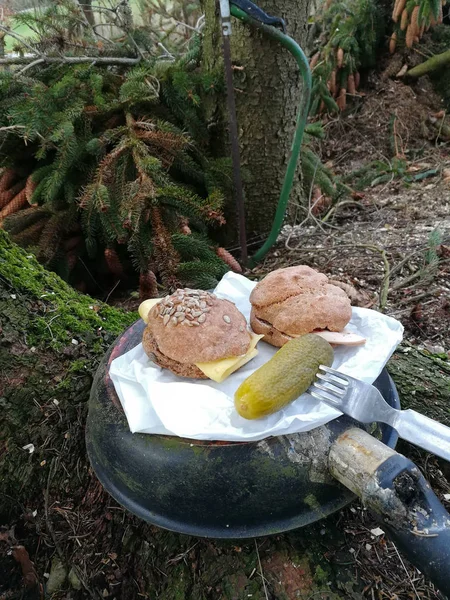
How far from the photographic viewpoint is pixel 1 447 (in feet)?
5.27

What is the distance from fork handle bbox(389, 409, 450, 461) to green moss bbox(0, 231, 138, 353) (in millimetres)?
1138

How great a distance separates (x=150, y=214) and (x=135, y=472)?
1.42m

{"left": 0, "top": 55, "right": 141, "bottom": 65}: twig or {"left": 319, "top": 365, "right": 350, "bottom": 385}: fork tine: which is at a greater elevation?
{"left": 0, "top": 55, "right": 141, "bottom": 65}: twig

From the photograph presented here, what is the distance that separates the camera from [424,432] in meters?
1.15

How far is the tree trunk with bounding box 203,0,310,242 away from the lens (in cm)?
277

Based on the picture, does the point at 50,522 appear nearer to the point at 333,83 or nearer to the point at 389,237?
the point at 389,237

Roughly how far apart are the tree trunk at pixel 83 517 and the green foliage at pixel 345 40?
13.7ft

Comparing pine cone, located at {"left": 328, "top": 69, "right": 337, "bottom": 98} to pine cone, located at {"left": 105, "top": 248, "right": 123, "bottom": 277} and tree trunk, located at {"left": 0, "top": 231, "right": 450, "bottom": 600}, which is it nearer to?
pine cone, located at {"left": 105, "top": 248, "right": 123, "bottom": 277}

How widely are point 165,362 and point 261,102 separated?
226 centimetres

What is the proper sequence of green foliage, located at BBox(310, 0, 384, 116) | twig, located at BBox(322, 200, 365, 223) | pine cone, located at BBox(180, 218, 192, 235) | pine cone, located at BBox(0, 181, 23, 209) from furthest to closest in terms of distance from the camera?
green foliage, located at BBox(310, 0, 384, 116), twig, located at BBox(322, 200, 365, 223), pine cone, located at BBox(0, 181, 23, 209), pine cone, located at BBox(180, 218, 192, 235)

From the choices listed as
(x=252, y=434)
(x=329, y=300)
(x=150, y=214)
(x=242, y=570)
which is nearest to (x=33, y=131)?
(x=150, y=214)

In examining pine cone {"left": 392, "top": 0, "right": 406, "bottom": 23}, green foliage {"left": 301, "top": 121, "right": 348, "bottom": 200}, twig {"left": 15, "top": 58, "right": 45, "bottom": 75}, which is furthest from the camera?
pine cone {"left": 392, "top": 0, "right": 406, "bottom": 23}

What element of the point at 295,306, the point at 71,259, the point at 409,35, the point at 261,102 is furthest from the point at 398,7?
the point at 295,306

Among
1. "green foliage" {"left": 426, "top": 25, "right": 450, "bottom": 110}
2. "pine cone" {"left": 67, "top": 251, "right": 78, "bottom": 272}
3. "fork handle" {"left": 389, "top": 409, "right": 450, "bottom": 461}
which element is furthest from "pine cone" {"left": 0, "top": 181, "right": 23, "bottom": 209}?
"green foliage" {"left": 426, "top": 25, "right": 450, "bottom": 110}
